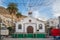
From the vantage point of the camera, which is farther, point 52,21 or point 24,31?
point 52,21

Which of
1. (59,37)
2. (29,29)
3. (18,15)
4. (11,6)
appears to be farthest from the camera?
(18,15)

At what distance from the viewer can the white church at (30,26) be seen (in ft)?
119

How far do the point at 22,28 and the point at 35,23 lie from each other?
298cm

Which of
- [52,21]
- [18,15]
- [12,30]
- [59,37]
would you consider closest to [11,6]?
[18,15]

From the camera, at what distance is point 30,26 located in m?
36.4

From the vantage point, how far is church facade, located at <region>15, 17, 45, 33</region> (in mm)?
36156

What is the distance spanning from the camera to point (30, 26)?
3644cm

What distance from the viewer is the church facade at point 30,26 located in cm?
3616

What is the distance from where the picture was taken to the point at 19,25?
36656 millimetres

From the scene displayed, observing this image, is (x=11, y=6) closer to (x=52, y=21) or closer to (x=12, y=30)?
(x=12, y=30)

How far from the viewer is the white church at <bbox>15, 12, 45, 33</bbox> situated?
36.2 meters

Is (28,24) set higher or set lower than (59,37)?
higher

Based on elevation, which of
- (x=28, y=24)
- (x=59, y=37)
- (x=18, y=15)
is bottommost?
(x=59, y=37)

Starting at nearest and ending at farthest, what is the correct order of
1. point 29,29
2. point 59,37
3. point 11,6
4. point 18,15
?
point 59,37 < point 29,29 < point 11,6 < point 18,15
